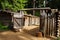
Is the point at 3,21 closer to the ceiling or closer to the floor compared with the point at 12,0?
closer to the floor

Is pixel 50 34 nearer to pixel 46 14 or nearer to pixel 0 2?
pixel 46 14

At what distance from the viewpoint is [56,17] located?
1442 centimetres

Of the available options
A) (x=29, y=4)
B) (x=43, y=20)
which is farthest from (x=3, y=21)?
(x=29, y=4)

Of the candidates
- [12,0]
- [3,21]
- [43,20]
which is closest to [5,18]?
[3,21]

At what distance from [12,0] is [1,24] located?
8301mm

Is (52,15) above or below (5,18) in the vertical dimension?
above

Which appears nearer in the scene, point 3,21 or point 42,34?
point 42,34

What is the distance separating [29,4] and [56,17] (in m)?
23.7

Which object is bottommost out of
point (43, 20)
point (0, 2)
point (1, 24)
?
point (1, 24)

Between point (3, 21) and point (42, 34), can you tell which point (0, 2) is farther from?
point (3, 21)

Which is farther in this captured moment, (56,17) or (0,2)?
(0,2)

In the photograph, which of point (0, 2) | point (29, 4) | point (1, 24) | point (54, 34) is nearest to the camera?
point (54, 34)

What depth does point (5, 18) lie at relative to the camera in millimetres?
24766

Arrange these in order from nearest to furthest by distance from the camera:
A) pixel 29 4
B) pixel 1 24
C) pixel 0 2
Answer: pixel 0 2 < pixel 1 24 < pixel 29 4
